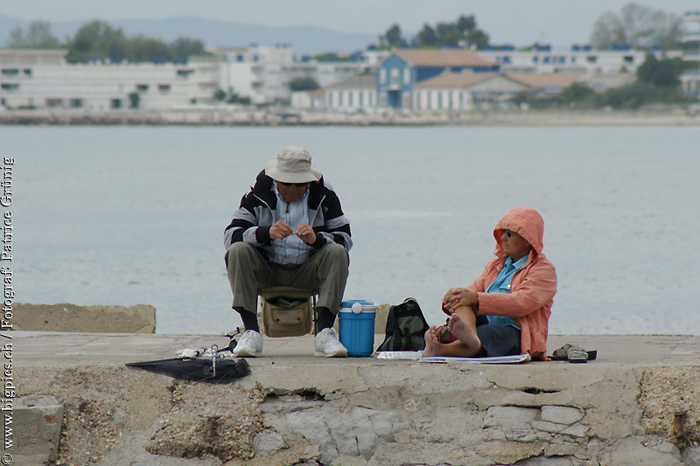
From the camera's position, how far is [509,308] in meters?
4.53

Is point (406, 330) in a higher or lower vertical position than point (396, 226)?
higher

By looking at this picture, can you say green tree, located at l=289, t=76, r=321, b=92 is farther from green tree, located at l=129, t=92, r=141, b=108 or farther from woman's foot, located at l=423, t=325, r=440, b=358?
woman's foot, located at l=423, t=325, r=440, b=358

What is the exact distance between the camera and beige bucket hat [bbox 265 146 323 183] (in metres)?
4.88

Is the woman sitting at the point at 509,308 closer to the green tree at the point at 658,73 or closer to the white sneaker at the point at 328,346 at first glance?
the white sneaker at the point at 328,346

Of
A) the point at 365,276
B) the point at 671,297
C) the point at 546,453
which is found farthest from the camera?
the point at 365,276

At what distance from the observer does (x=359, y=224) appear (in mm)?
25906

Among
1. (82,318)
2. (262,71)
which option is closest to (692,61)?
(262,71)

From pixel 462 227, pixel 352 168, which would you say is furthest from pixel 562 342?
pixel 352 168

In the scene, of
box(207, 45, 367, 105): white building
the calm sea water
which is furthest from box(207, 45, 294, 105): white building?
the calm sea water

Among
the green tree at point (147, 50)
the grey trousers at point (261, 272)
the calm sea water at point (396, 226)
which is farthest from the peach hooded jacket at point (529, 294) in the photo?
the green tree at point (147, 50)

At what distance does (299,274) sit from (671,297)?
12.1 meters

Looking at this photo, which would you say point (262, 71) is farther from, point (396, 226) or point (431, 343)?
point (431, 343)

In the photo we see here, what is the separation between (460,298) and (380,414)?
2.15ft

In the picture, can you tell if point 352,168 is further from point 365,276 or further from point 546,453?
point 546,453
